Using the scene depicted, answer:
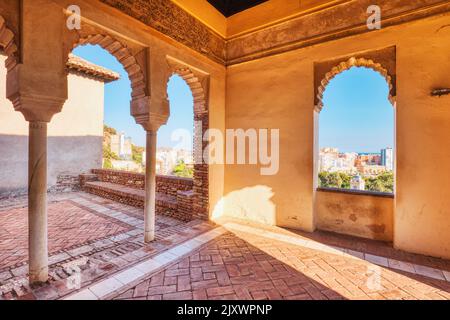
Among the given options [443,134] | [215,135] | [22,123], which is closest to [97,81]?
[22,123]

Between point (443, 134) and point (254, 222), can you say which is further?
point (254, 222)

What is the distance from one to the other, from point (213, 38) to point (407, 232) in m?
6.13

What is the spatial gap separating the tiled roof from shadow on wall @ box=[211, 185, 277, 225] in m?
9.46

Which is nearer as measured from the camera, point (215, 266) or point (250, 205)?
point (215, 266)

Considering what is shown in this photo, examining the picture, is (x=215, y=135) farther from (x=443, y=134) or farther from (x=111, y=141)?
(x=111, y=141)

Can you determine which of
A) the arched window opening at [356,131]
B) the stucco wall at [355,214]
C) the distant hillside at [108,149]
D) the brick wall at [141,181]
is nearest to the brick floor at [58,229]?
the brick wall at [141,181]

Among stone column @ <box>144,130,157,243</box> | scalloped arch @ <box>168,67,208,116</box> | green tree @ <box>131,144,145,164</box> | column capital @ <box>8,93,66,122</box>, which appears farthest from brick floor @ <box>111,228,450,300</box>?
green tree @ <box>131,144,145,164</box>

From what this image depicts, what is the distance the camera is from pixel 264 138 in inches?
222

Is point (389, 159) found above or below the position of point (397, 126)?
below

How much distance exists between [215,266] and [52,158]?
403 inches

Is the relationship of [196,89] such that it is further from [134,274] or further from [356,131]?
[356,131]

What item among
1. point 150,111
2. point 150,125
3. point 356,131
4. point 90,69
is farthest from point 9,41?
point 356,131

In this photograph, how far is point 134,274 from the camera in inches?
127

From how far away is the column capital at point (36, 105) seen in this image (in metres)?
2.83
